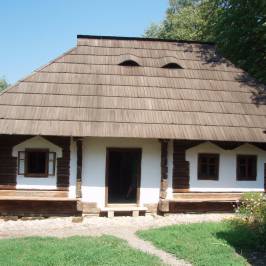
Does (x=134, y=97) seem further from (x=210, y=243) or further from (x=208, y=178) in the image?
(x=210, y=243)

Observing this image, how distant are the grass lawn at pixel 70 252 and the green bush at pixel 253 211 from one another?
3219 mm

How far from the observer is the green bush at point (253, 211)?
33.6 ft

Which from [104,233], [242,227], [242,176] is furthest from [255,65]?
[104,233]

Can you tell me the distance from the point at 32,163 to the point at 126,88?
391 cm

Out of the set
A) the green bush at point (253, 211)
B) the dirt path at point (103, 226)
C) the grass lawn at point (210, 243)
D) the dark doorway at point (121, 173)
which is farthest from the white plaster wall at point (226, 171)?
the dark doorway at point (121, 173)

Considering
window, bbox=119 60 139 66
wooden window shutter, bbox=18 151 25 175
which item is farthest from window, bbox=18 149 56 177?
window, bbox=119 60 139 66

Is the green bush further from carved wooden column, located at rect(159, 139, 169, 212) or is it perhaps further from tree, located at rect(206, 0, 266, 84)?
tree, located at rect(206, 0, 266, 84)

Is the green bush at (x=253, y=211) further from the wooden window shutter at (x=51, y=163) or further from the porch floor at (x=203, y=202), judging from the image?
the wooden window shutter at (x=51, y=163)

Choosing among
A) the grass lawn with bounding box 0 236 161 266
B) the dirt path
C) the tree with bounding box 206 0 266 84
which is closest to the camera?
the grass lawn with bounding box 0 236 161 266

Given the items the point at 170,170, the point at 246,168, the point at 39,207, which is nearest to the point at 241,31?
the point at 246,168

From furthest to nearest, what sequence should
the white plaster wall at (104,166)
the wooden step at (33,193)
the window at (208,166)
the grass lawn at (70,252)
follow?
the window at (208,166) < the white plaster wall at (104,166) < the wooden step at (33,193) < the grass lawn at (70,252)

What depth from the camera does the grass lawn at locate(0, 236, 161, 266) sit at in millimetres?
7617

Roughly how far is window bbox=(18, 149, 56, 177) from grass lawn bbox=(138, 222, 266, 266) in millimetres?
3916

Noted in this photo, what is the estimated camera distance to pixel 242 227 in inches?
412
